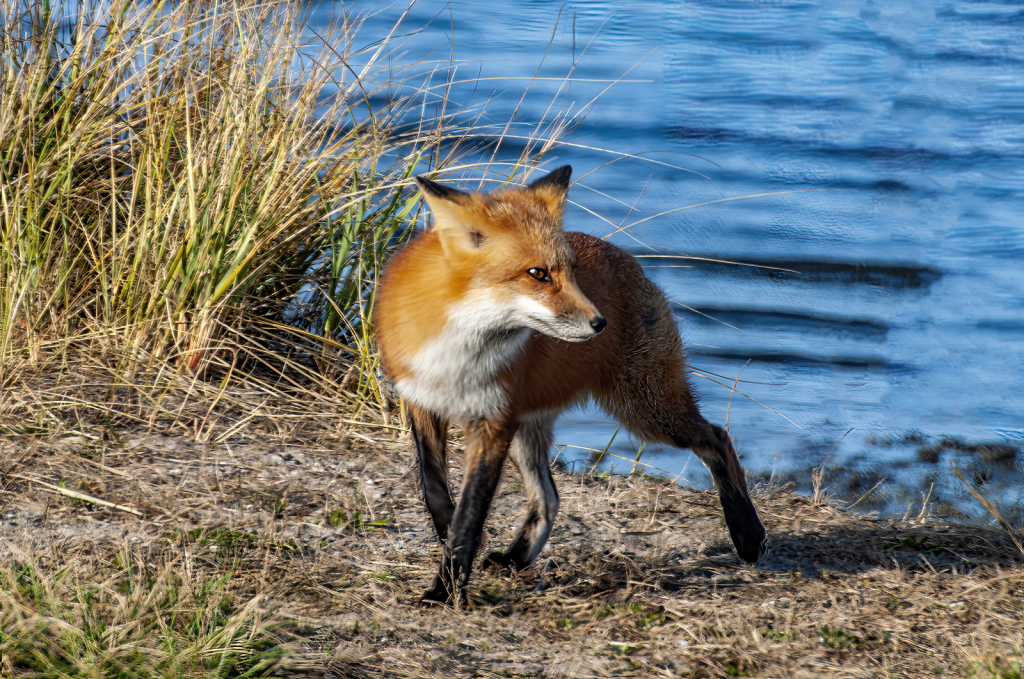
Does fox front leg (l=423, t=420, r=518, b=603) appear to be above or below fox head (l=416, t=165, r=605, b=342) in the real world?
below

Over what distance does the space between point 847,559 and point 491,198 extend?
87.1 inches

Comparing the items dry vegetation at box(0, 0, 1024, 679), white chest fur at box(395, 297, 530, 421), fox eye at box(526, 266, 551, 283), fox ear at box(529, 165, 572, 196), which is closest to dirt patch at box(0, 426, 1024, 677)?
dry vegetation at box(0, 0, 1024, 679)

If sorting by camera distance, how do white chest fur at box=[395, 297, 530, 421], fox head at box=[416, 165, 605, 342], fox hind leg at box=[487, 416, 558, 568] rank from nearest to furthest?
1. fox head at box=[416, 165, 605, 342]
2. white chest fur at box=[395, 297, 530, 421]
3. fox hind leg at box=[487, 416, 558, 568]

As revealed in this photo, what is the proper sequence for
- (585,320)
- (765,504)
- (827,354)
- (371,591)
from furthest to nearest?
(827,354), (765,504), (371,591), (585,320)

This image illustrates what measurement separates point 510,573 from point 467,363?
103cm

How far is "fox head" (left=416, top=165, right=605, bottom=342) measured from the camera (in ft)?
8.80

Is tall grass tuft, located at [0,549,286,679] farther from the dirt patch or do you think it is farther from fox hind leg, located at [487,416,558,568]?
fox hind leg, located at [487,416,558,568]

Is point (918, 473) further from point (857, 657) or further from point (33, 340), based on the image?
→ point (33, 340)

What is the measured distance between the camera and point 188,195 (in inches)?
178

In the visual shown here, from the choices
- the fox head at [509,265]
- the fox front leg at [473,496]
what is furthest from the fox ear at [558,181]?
the fox front leg at [473,496]

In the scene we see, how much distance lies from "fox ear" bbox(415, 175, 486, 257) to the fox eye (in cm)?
20

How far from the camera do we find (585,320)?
8.66ft

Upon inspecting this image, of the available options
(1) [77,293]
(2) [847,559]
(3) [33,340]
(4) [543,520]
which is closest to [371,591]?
(4) [543,520]

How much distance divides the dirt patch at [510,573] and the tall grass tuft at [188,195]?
0.64 m
